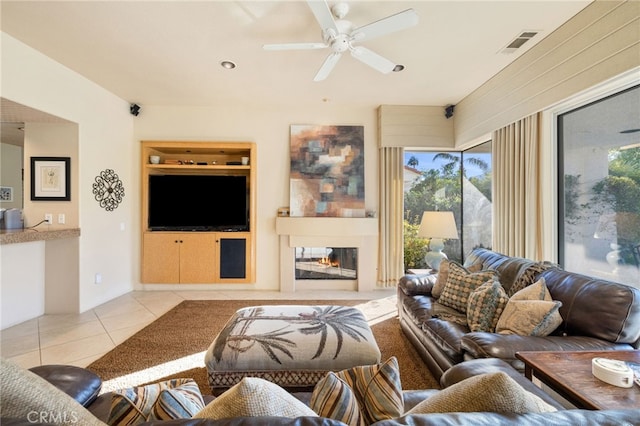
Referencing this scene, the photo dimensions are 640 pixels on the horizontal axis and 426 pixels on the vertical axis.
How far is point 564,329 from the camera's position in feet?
5.87

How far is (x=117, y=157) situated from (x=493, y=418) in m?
5.07

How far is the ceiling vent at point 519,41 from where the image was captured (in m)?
2.59

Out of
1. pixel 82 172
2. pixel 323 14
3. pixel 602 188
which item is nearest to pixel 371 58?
pixel 323 14

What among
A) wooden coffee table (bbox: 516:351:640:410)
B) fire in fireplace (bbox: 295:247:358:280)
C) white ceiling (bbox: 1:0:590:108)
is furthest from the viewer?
fire in fireplace (bbox: 295:247:358:280)

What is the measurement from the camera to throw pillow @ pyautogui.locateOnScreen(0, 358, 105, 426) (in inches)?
23.5

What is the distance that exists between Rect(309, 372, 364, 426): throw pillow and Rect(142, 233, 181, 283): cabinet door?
167 inches

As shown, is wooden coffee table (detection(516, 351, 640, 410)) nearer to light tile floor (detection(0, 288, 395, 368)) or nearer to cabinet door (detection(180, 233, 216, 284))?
light tile floor (detection(0, 288, 395, 368))

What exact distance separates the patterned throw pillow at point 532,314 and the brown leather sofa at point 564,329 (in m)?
0.08

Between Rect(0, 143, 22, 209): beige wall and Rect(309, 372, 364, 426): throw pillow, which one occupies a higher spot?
Rect(0, 143, 22, 209): beige wall

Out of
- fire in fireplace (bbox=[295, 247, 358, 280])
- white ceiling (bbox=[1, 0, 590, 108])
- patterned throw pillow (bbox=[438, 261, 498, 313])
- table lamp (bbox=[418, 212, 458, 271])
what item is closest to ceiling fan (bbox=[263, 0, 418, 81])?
white ceiling (bbox=[1, 0, 590, 108])

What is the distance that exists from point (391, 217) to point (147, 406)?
162 inches

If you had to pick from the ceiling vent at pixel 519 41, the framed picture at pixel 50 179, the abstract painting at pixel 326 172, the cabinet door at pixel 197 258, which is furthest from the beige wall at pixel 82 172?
the ceiling vent at pixel 519 41

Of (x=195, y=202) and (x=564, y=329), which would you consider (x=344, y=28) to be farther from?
(x=195, y=202)

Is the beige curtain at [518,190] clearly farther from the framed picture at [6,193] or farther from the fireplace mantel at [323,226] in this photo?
the framed picture at [6,193]
